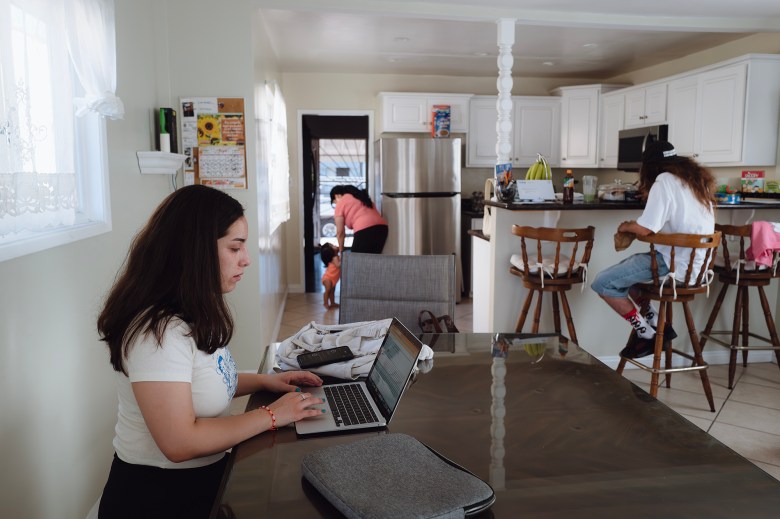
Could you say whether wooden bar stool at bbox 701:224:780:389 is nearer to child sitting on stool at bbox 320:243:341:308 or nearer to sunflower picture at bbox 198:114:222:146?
sunflower picture at bbox 198:114:222:146

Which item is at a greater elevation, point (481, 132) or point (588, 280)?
point (481, 132)

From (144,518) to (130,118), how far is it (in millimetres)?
2024

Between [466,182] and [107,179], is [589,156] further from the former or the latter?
[107,179]

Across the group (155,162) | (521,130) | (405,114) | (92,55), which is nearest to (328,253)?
(405,114)

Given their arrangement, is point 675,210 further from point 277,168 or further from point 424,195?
point 424,195

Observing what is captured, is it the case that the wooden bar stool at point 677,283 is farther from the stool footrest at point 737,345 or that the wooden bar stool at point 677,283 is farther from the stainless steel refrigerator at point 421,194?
the stainless steel refrigerator at point 421,194

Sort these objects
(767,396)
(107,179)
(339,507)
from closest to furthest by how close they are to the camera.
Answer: (339,507), (107,179), (767,396)

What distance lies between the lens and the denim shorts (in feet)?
10.6

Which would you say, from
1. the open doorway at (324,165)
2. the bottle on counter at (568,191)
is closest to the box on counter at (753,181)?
the bottle on counter at (568,191)

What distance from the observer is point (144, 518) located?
1295 millimetres

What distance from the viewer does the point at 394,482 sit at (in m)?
0.96

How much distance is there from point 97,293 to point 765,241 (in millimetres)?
3306

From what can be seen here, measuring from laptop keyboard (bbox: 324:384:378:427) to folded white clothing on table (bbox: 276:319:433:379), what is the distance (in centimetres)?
9

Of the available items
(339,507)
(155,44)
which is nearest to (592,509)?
(339,507)
